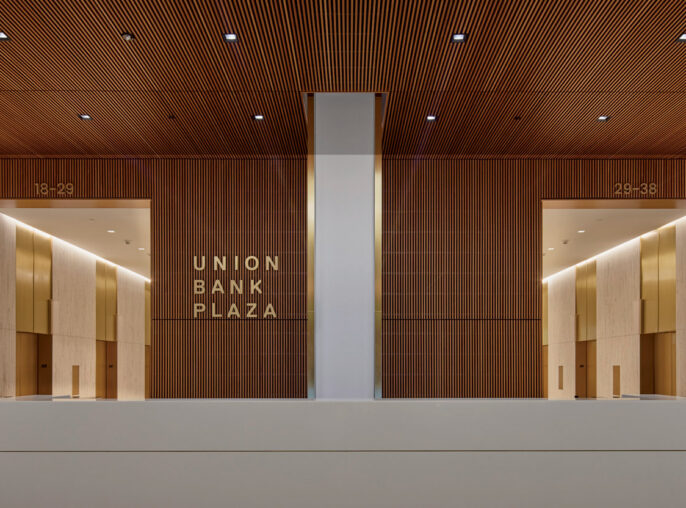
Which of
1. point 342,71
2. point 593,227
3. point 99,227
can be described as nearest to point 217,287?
point 342,71

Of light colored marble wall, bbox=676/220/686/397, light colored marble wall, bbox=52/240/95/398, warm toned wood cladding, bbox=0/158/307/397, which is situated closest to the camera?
warm toned wood cladding, bbox=0/158/307/397

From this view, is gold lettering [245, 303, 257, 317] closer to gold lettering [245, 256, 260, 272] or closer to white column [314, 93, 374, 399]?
gold lettering [245, 256, 260, 272]

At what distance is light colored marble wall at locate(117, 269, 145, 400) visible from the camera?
739 inches

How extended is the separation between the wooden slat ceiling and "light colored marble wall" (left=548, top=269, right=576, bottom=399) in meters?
9.62

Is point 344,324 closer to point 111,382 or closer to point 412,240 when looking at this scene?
point 412,240

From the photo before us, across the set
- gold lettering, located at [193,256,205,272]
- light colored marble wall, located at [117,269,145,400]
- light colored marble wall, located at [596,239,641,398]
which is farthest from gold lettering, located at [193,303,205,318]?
light colored marble wall, located at [117,269,145,400]

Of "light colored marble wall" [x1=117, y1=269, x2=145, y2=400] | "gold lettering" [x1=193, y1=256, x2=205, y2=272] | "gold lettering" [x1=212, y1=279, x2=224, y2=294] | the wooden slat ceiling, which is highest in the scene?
the wooden slat ceiling

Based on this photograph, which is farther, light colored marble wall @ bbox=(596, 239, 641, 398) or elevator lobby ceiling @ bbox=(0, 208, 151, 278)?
light colored marble wall @ bbox=(596, 239, 641, 398)

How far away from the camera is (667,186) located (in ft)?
33.5

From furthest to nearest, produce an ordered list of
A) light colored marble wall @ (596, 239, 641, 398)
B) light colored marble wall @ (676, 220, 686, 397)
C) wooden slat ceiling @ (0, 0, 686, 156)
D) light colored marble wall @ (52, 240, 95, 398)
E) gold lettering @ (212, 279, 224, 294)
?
light colored marble wall @ (52, 240, 95, 398) → light colored marble wall @ (596, 239, 641, 398) → light colored marble wall @ (676, 220, 686, 397) → gold lettering @ (212, 279, 224, 294) → wooden slat ceiling @ (0, 0, 686, 156)

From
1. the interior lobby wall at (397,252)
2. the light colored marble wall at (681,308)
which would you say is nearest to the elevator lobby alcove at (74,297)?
the interior lobby wall at (397,252)

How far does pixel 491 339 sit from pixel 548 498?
514cm

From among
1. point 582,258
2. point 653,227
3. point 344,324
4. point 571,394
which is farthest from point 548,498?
point 571,394

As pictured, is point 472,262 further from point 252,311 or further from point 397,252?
point 252,311
